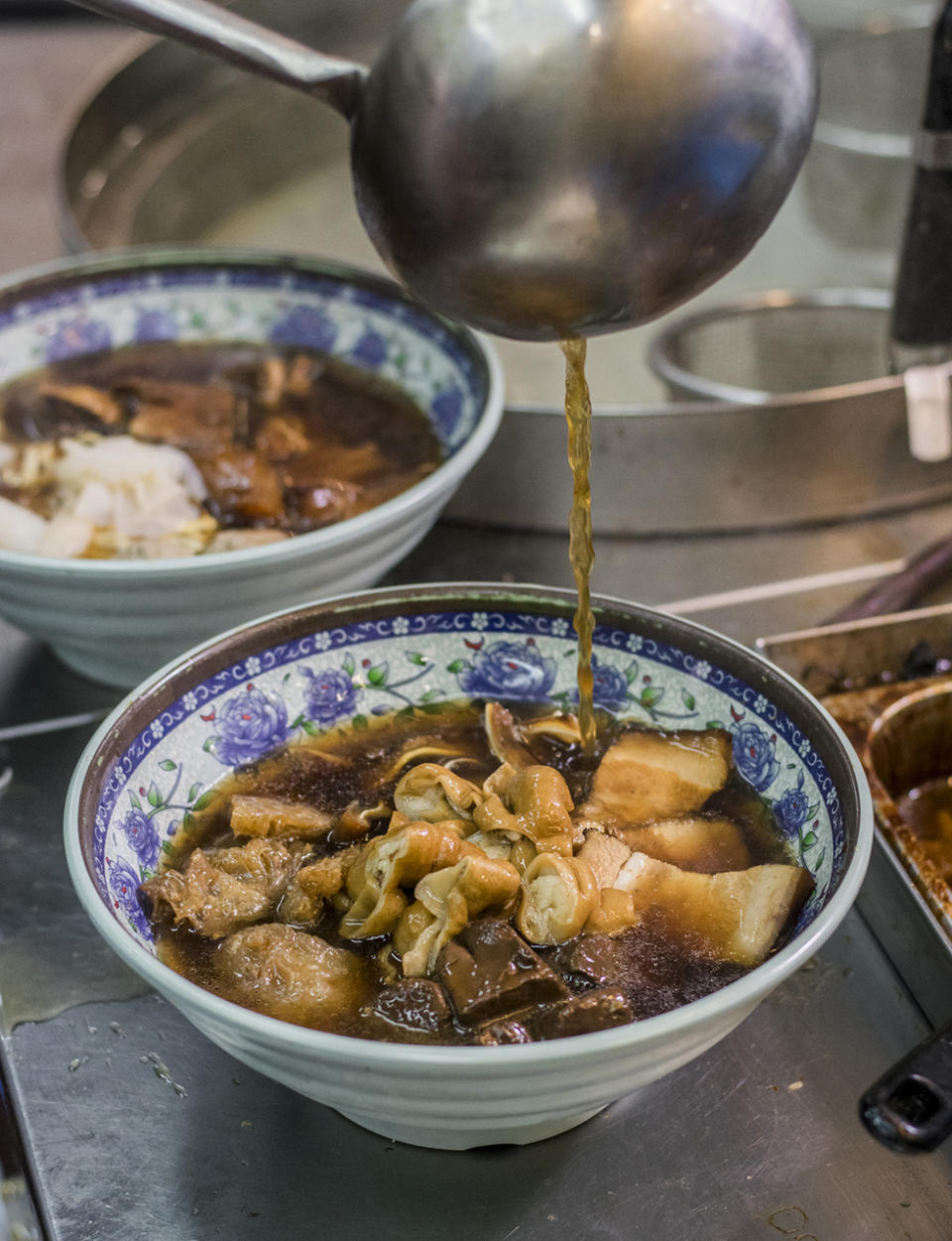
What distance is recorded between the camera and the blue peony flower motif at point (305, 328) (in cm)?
196

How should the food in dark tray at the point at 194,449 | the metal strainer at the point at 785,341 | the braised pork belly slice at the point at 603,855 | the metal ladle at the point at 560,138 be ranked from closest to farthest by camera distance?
the metal ladle at the point at 560,138
the braised pork belly slice at the point at 603,855
the food in dark tray at the point at 194,449
the metal strainer at the point at 785,341

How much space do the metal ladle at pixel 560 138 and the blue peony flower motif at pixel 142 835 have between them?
0.53m

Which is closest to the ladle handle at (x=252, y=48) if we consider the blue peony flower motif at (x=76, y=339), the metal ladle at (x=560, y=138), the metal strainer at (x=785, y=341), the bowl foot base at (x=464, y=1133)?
the metal ladle at (x=560, y=138)

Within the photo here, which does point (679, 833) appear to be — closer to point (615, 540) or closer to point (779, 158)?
point (779, 158)

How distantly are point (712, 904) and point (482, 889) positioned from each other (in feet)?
0.67

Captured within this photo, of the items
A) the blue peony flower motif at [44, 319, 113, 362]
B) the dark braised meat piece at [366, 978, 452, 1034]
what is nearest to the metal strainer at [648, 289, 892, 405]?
the blue peony flower motif at [44, 319, 113, 362]

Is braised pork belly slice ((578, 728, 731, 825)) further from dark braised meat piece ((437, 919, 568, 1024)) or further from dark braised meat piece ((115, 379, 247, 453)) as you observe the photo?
dark braised meat piece ((115, 379, 247, 453))

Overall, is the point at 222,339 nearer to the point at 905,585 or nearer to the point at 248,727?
the point at 248,727

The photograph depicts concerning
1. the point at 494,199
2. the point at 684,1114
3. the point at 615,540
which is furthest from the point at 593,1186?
the point at 615,540

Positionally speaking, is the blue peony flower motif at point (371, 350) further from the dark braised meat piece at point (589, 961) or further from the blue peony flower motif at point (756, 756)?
the dark braised meat piece at point (589, 961)

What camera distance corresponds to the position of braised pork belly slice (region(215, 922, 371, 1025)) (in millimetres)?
993

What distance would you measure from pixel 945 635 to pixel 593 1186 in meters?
0.83

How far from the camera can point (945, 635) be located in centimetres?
157

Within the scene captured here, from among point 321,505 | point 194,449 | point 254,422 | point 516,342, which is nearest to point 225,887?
point 321,505
